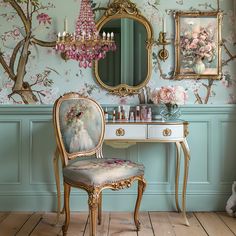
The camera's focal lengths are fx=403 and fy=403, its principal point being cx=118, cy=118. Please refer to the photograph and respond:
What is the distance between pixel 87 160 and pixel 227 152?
4.32 feet

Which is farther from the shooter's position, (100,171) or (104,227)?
(104,227)

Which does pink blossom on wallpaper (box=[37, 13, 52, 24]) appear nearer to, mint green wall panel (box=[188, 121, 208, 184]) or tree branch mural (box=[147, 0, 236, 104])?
tree branch mural (box=[147, 0, 236, 104])

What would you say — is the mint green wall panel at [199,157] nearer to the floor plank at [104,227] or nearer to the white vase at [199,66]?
the white vase at [199,66]

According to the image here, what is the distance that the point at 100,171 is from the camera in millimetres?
2682

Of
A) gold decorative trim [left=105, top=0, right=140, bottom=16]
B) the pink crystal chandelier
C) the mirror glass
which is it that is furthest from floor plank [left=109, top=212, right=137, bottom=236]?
gold decorative trim [left=105, top=0, right=140, bottom=16]

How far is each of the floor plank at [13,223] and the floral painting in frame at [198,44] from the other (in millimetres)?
1767

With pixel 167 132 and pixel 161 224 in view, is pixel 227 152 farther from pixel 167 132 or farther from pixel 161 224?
pixel 161 224

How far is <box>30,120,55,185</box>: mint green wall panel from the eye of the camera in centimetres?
354

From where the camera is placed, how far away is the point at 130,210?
351cm

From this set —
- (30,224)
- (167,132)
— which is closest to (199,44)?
(167,132)

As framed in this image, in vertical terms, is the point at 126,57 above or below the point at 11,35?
below

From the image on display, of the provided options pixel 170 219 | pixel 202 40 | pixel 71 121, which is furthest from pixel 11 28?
pixel 170 219

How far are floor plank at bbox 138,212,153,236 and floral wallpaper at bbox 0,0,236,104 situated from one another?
984 millimetres

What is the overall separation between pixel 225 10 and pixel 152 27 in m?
0.65
